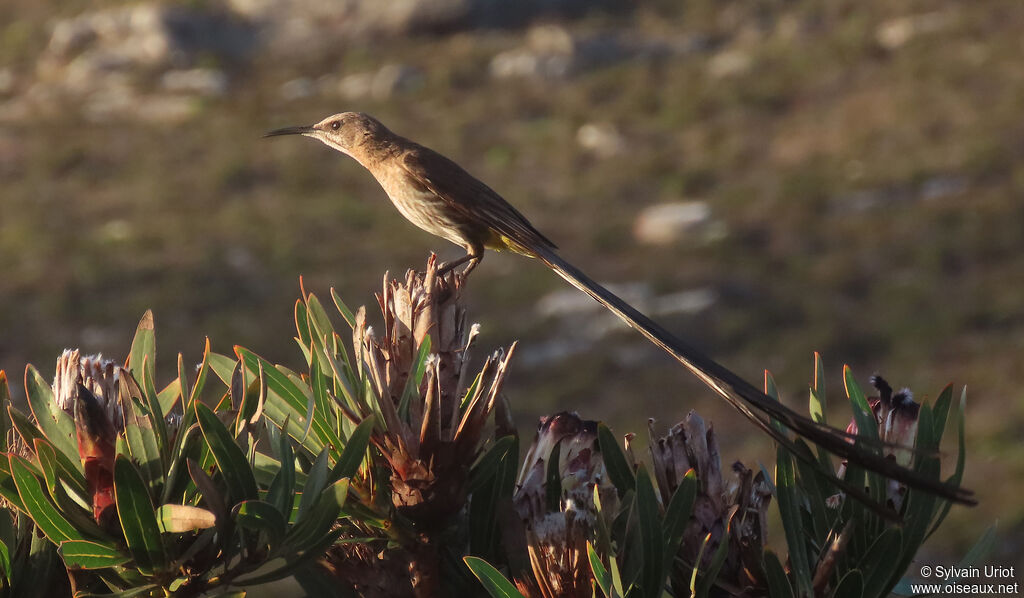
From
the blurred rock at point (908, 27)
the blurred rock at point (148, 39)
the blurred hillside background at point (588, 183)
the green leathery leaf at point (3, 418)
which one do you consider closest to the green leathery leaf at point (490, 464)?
the green leathery leaf at point (3, 418)

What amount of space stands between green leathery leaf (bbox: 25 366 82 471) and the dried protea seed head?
28 millimetres

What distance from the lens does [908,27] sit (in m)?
26.4

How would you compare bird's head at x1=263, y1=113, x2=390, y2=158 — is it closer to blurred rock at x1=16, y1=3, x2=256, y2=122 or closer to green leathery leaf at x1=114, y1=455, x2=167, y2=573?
green leathery leaf at x1=114, y1=455, x2=167, y2=573

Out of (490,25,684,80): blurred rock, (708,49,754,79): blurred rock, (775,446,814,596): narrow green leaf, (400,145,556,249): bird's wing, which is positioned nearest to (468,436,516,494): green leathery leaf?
(775,446,814,596): narrow green leaf

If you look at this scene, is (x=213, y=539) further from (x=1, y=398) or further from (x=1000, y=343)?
(x=1000, y=343)

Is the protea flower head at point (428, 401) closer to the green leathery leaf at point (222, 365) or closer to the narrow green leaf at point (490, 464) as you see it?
the narrow green leaf at point (490, 464)

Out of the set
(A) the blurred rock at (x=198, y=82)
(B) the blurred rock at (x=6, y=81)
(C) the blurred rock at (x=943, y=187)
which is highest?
(B) the blurred rock at (x=6, y=81)

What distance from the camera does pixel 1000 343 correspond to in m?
14.0

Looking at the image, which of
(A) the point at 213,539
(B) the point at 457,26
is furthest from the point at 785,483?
(B) the point at 457,26

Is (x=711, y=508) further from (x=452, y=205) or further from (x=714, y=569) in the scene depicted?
(x=452, y=205)

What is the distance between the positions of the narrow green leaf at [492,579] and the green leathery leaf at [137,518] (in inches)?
19.2

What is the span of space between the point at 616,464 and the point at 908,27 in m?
26.8

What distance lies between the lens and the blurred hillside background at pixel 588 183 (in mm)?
14758

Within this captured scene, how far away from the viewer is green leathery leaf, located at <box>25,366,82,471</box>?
1.86 meters
